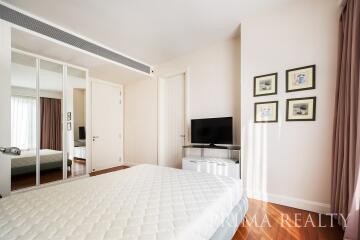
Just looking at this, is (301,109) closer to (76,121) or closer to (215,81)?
(215,81)

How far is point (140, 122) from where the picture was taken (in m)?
4.57

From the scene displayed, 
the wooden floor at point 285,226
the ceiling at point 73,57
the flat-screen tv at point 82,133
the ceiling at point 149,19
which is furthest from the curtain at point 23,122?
the wooden floor at point 285,226

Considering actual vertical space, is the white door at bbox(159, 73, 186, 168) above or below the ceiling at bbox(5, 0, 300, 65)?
below

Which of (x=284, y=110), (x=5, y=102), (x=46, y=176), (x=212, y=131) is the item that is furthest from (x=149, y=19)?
(x=46, y=176)

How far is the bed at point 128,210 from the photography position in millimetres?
928

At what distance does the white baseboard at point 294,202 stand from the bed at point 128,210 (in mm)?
862

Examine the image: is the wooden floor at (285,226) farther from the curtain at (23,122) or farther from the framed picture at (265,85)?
Answer: the curtain at (23,122)

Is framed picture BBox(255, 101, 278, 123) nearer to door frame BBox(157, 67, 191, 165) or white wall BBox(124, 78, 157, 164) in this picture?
door frame BBox(157, 67, 191, 165)

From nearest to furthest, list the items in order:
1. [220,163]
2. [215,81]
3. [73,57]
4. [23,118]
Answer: [23,118], [220,163], [73,57], [215,81]

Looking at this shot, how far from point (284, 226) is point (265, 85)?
1.79m

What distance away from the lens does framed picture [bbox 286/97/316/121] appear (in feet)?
6.87

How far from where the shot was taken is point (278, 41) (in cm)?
234

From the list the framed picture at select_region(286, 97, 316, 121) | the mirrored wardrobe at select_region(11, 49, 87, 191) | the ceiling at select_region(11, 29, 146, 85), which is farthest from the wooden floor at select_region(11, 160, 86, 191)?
the framed picture at select_region(286, 97, 316, 121)

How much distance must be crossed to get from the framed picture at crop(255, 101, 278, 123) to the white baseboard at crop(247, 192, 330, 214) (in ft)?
3.56
